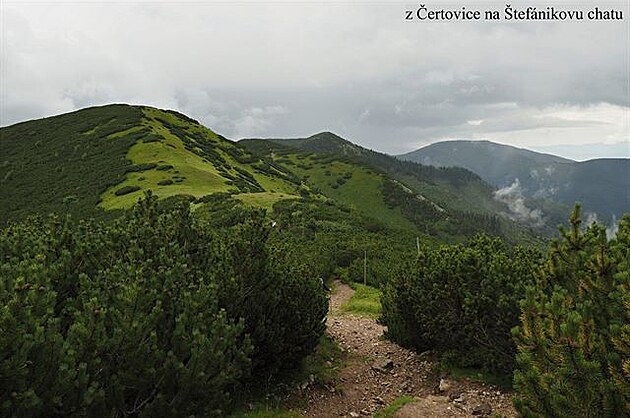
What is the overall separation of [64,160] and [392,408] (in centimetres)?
6012

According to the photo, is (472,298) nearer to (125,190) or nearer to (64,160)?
(125,190)

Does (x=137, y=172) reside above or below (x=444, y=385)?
above

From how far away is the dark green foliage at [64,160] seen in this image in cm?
4826

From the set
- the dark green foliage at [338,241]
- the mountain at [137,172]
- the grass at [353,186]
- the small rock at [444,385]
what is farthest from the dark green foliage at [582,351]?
the grass at [353,186]

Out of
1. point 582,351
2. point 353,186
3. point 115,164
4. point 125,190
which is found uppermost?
point 115,164

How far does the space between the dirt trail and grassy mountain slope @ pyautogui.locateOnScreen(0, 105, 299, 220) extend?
26.9 metres

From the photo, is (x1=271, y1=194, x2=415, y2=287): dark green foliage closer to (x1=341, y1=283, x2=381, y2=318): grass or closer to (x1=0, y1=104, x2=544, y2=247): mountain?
(x1=341, y1=283, x2=381, y2=318): grass

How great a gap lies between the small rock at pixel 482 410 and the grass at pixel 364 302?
9104 mm

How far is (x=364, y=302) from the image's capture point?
68.1 ft

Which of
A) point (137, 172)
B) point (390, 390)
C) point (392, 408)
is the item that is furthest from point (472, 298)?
point (137, 172)

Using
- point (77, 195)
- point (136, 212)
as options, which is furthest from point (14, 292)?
point (77, 195)

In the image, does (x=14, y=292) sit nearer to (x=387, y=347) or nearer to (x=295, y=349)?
(x=295, y=349)

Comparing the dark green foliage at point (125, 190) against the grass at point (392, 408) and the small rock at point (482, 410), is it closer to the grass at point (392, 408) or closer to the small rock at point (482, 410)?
the grass at point (392, 408)

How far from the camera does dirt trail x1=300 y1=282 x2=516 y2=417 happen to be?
9.50m
